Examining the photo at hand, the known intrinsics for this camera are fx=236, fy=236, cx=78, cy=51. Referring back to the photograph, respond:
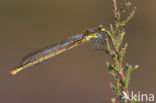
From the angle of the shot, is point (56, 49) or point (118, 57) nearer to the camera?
point (118, 57)

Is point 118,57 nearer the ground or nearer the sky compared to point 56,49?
nearer the ground

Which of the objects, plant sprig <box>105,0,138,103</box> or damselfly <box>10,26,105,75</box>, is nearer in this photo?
plant sprig <box>105,0,138,103</box>

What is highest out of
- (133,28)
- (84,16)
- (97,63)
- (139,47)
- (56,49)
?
(84,16)

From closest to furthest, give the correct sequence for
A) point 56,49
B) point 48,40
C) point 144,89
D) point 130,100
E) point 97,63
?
point 130,100
point 56,49
point 144,89
point 97,63
point 48,40

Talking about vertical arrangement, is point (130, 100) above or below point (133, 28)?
below

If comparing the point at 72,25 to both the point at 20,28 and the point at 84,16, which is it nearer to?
the point at 84,16

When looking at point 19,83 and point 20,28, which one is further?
point 20,28

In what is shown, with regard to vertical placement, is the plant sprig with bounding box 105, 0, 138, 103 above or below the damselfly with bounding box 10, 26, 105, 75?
below

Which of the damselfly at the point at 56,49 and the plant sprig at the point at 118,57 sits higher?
the damselfly at the point at 56,49

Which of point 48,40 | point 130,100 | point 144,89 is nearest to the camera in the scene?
point 130,100

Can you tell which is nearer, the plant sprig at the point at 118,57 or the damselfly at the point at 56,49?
the plant sprig at the point at 118,57

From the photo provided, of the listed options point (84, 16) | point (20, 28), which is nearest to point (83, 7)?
point (84, 16)
